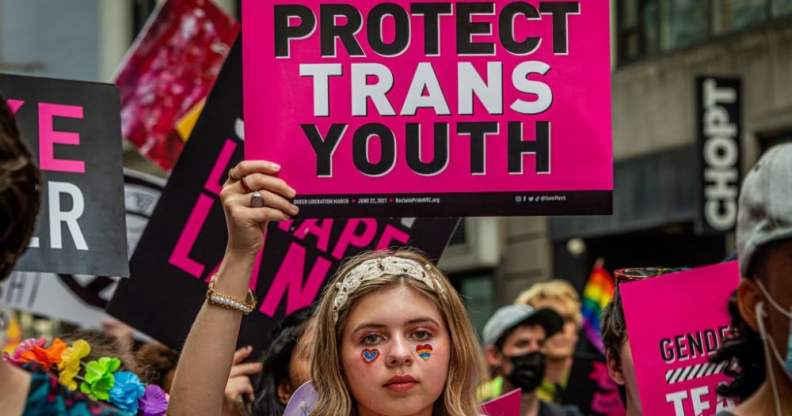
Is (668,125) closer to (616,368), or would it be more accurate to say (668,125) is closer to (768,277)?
(616,368)

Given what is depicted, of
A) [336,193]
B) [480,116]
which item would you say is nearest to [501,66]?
[480,116]

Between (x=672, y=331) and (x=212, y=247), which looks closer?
(x=672, y=331)

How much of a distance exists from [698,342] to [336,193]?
1.05m

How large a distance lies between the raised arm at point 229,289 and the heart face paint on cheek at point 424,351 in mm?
435

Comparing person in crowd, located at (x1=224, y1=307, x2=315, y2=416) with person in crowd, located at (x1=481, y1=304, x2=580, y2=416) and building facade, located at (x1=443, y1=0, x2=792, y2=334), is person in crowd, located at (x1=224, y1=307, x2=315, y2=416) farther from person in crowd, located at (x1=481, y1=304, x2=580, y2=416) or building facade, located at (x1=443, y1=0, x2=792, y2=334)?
building facade, located at (x1=443, y1=0, x2=792, y2=334)

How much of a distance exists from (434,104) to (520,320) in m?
3.80

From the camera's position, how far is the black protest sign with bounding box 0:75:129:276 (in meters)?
4.17

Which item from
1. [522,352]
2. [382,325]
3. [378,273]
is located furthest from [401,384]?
[522,352]

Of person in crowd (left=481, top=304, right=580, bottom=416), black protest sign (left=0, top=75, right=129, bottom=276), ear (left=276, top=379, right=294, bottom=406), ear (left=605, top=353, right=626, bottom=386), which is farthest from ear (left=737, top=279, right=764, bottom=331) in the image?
person in crowd (left=481, top=304, right=580, bottom=416)

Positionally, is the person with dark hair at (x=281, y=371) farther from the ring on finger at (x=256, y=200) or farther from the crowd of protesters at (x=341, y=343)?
the ring on finger at (x=256, y=200)

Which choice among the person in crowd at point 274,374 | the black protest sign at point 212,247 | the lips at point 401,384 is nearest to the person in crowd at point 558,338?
the black protest sign at point 212,247

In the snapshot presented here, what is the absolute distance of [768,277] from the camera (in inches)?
96.8

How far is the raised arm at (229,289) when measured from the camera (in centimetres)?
330

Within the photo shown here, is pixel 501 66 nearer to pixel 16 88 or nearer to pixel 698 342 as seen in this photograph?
pixel 698 342
